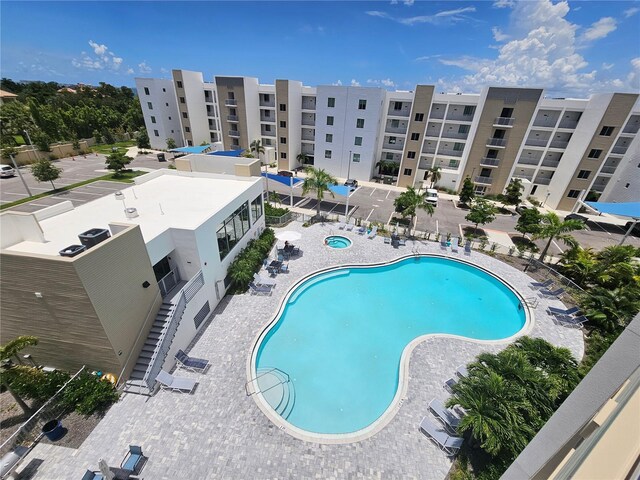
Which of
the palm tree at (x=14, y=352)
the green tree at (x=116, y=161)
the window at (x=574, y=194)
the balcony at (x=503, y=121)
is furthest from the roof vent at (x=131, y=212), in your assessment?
the window at (x=574, y=194)

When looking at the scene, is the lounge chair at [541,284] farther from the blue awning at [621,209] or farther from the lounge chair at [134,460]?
the lounge chair at [134,460]

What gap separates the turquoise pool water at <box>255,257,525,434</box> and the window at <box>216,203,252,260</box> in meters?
5.37

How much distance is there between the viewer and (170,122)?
186 ft

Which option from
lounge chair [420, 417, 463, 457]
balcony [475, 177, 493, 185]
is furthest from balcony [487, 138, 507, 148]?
lounge chair [420, 417, 463, 457]

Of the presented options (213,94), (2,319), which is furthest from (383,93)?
(2,319)

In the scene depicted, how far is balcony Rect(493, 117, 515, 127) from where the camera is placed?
3541 cm

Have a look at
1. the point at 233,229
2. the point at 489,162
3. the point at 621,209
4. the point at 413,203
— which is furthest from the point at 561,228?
the point at 233,229

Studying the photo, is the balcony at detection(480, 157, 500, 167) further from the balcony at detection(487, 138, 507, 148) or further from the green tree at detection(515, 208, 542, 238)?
the green tree at detection(515, 208, 542, 238)

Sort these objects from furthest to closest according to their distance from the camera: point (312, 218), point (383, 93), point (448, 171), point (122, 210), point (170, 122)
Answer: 1. point (170, 122)
2. point (448, 171)
3. point (383, 93)
4. point (312, 218)
5. point (122, 210)

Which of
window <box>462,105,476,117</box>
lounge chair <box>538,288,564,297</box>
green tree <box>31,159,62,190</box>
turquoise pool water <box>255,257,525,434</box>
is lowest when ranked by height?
turquoise pool water <box>255,257,525,434</box>

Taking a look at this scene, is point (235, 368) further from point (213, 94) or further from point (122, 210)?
point (213, 94)

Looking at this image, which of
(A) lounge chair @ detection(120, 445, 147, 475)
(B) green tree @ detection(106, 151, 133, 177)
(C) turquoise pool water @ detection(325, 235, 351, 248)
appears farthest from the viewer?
(B) green tree @ detection(106, 151, 133, 177)

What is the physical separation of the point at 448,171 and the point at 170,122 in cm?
5620

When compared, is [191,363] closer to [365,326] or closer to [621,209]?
[365,326]
